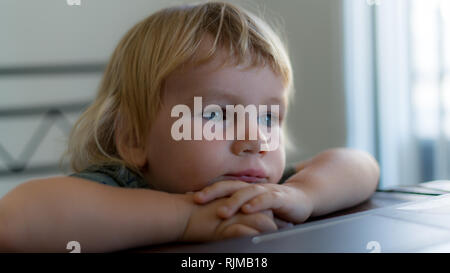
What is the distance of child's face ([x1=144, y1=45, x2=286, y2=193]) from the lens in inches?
17.6

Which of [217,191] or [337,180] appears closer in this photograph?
[217,191]

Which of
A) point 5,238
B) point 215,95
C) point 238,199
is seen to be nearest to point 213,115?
point 215,95

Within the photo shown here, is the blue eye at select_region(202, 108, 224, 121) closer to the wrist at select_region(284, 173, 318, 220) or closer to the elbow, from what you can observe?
the wrist at select_region(284, 173, 318, 220)

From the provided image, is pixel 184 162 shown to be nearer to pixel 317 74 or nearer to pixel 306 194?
pixel 306 194

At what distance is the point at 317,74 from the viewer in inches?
32.2

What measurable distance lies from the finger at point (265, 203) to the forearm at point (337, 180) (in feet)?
0.26

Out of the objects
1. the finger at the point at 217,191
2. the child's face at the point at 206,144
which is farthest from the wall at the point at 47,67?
the finger at the point at 217,191

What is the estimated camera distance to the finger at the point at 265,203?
1.21 feet

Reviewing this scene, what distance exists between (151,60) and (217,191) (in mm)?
229

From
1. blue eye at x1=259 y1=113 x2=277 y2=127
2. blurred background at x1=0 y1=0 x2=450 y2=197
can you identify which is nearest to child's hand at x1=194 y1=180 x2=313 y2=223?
blue eye at x1=259 y1=113 x2=277 y2=127

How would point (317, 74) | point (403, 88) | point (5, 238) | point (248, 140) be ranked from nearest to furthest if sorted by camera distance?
point (5, 238) < point (248, 140) < point (317, 74) < point (403, 88)
